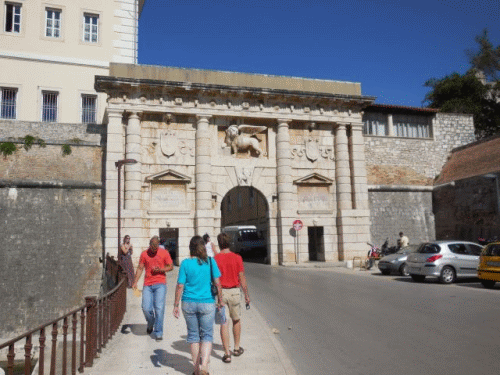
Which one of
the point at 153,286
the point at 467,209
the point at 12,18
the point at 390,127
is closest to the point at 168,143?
the point at 12,18

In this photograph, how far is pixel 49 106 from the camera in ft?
76.3

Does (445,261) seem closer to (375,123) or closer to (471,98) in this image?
(375,123)

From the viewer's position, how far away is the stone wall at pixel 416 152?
2538cm

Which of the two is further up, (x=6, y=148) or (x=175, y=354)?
(x=6, y=148)

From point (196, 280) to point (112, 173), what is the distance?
591 inches

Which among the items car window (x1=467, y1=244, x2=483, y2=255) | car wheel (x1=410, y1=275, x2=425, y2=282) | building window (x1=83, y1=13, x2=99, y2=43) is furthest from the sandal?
building window (x1=83, y1=13, x2=99, y2=43)

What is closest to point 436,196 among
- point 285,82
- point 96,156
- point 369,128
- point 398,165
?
point 398,165

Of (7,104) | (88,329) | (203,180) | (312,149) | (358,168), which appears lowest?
(88,329)

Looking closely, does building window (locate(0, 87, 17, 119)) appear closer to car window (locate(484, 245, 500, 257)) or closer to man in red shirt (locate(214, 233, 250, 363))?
man in red shirt (locate(214, 233, 250, 363))

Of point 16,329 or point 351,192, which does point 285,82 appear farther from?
point 16,329

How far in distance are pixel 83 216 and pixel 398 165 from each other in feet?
55.3

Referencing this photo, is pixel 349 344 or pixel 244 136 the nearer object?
pixel 349 344

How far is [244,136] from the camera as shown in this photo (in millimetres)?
21938

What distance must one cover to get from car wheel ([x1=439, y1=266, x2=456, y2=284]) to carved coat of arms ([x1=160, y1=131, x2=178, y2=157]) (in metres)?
12.2
